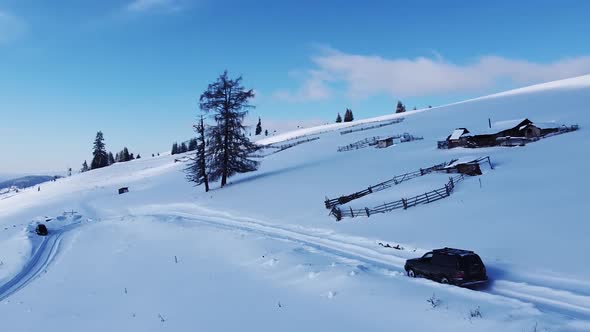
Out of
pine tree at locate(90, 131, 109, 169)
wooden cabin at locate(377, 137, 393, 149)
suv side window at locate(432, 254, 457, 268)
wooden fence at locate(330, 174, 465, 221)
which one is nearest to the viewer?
suv side window at locate(432, 254, 457, 268)

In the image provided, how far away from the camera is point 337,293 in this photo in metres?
14.5

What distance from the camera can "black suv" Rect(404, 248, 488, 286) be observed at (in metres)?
15.1

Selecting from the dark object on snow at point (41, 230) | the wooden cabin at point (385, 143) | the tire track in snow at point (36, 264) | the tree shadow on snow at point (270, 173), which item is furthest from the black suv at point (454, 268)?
the wooden cabin at point (385, 143)

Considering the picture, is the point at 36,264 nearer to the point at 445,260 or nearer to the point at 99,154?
the point at 445,260

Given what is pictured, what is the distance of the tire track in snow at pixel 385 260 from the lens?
42.4 ft

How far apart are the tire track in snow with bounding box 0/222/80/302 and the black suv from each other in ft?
62.6

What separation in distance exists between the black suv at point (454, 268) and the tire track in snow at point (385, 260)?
23.3 inches

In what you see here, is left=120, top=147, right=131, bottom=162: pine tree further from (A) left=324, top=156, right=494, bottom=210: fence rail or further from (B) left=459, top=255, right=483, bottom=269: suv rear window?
(B) left=459, top=255, right=483, bottom=269: suv rear window

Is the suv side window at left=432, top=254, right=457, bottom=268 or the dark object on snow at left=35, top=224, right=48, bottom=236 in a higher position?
the dark object on snow at left=35, top=224, right=48, bottom=236

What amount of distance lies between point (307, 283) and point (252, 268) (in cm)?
402

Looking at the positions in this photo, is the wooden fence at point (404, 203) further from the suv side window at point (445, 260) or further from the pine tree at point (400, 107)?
the pine tree at point (400, 107)

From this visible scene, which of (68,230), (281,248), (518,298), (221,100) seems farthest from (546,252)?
(68,230)

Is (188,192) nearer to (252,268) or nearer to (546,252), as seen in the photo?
(252,268)

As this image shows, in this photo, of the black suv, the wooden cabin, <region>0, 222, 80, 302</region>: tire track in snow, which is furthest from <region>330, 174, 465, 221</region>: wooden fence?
the wooden cabin
